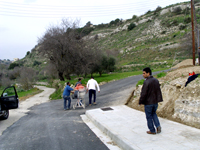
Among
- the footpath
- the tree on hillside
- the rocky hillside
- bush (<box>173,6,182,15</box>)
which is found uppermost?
bush (<box>173,6,182,15</box>)

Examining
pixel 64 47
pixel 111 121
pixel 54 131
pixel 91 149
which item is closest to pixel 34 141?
pixel 54 131

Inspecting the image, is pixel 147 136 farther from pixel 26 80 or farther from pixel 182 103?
pixel 26 80

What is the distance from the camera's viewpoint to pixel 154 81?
17.3ft

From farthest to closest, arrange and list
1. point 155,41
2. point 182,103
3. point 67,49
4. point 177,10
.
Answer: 1. point 177,10
2. point 155,41
3. point 67,49
4. point 182,103

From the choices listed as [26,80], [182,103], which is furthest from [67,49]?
[26,80]

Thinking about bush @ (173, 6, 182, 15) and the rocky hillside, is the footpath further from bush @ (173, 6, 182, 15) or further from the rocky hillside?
bush @ (173, 6, 182, 15)

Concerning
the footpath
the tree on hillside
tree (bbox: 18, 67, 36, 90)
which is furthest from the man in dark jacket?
tree (bbox: 18, 67, 36, 90)

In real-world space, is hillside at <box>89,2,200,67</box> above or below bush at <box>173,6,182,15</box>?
below

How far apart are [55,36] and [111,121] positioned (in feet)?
76.2

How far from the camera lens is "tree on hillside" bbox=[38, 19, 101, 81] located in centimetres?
2820

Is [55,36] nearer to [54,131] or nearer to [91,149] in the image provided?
[54,131]

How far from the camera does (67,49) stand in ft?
93.9

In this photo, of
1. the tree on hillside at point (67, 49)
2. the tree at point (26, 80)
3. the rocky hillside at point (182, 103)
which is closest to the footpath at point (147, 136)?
the rocky hillside at point (182, 103)

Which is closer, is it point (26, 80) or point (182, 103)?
point (182, 103)
